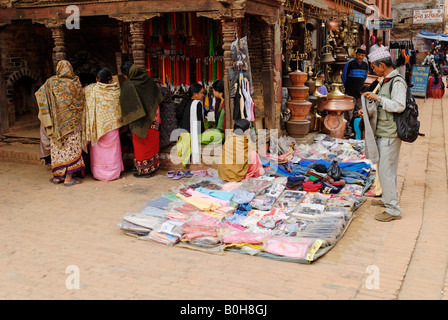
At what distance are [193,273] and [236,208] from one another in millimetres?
1725

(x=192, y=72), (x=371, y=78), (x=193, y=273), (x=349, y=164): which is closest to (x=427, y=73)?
(x=371, y=78)

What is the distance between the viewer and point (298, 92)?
899cm

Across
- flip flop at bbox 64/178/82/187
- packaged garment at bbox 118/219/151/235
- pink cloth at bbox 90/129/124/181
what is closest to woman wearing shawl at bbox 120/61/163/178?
pink cloth at bbox 90/129/124/181

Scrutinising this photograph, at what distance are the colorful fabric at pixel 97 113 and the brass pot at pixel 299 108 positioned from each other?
3.61 meters

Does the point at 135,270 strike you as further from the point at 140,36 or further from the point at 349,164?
the point at 140,36

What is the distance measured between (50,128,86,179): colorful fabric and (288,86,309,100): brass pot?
4.17m

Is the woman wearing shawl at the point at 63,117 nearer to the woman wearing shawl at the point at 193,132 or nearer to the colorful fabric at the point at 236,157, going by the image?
the woman wearing shawl at the point at 193,132

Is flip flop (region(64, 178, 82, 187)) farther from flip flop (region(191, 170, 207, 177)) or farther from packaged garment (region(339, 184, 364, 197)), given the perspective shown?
packaged garment (region(339, 184, 364, 197))

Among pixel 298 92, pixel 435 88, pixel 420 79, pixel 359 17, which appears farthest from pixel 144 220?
pixel 435 88

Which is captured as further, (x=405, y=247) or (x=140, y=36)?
(x=140, y=36)

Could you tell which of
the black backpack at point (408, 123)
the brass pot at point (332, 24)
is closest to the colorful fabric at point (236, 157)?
the black backpack at point (408, 123)

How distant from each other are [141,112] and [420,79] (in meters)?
14.7

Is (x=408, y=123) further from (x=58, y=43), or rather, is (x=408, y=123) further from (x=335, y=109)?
(x=58, y=43)

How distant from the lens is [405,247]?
4.74 metres
